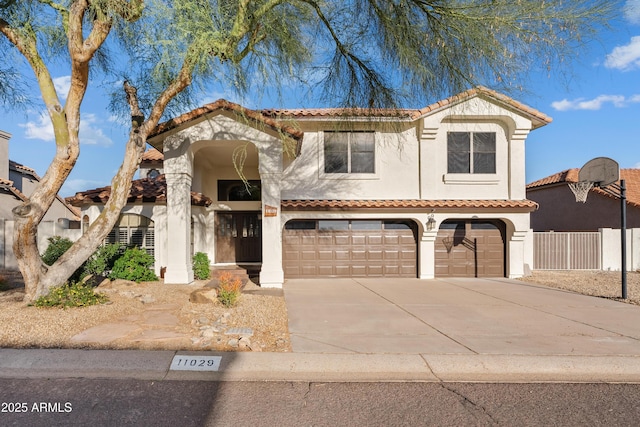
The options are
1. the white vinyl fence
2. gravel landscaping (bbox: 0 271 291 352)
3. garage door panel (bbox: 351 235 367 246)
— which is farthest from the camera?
the white vinyl fence

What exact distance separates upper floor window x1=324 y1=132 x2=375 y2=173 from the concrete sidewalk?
6045 mm

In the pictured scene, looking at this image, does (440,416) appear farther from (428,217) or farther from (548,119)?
(548,119)

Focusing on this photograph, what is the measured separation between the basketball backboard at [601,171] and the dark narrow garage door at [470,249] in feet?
11.1

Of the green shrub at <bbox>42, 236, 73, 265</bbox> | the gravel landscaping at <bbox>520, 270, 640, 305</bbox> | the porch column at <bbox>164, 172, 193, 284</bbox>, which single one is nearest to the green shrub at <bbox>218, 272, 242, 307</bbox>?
the porch column at <bbox>164, 172, 193, 284</bbox>

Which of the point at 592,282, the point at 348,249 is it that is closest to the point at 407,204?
the point at 348,249

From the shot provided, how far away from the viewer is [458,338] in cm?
598

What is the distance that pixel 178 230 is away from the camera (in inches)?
418

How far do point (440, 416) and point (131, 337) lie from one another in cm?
435

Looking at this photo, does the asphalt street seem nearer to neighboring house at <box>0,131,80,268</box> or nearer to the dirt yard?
the dirt yard

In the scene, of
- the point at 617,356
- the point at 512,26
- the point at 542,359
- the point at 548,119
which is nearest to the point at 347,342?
the point at 542,359

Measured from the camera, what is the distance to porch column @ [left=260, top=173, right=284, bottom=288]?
10.7m

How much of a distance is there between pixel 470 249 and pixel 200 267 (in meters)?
9.62

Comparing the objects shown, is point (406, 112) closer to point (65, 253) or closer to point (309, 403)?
point (65, 253)

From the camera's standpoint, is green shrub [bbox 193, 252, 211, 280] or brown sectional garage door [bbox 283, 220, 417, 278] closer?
green shrub [bbox 193, 252, 211, 280]
